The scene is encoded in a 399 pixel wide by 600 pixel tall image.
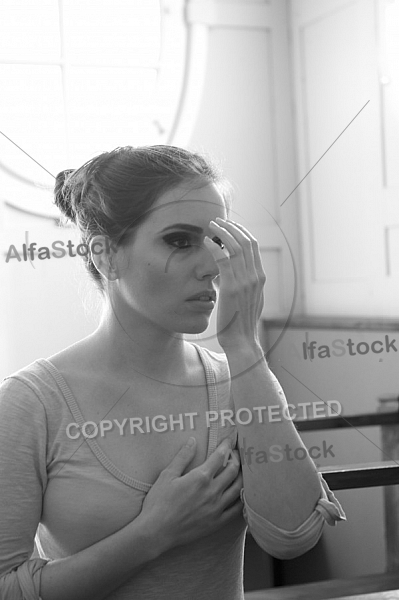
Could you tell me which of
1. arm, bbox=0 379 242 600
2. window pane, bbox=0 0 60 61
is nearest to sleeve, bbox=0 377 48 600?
arm, bbox=0 379 242 600

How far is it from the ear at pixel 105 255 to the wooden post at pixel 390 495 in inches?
10.0

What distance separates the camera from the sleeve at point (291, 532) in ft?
1.54

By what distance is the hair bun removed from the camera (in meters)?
0.48

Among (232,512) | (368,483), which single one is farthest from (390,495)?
(232,512)

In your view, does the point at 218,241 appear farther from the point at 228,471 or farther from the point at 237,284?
the point at 228,471

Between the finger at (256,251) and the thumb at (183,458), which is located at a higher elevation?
the finger at (256,251)

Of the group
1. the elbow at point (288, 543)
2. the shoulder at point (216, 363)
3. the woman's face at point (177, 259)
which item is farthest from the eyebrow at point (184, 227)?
the elbow at point (288, 543)

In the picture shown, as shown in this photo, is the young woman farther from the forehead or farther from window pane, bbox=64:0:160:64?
window pane, bbox=64:0:160:64

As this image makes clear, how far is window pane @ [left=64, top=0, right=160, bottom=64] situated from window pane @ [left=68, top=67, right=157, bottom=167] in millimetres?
12

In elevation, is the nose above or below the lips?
above

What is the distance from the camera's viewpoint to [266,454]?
1.53ft

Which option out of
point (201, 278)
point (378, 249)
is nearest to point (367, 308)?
point (378, 249)

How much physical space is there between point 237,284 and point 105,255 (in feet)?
0.28

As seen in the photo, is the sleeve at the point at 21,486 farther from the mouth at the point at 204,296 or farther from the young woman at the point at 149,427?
the mouth at the point at 204,296
